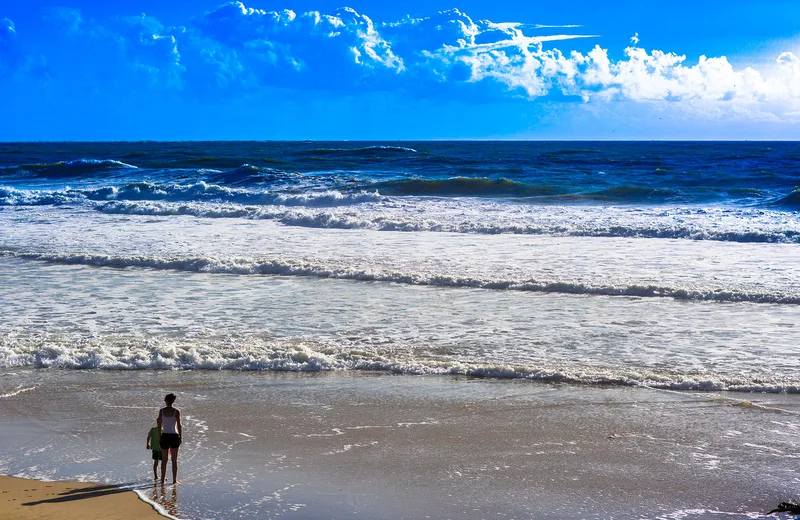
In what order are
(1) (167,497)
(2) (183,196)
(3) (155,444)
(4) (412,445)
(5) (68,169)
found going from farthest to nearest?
(5) (68,169), (2) (183,196), (4) (412,445), (3) (155,444), (1) (167,497)

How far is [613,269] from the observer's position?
14.8 metres

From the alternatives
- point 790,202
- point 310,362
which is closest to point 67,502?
point 310,362

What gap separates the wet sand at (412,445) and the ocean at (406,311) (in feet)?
0.16

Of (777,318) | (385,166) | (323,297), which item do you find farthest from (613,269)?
(385,166)

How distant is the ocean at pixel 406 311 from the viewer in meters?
7.61

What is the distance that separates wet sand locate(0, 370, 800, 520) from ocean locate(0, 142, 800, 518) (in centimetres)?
5

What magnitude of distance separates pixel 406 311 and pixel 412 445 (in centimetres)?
506

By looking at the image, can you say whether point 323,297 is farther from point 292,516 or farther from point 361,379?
point 292,516

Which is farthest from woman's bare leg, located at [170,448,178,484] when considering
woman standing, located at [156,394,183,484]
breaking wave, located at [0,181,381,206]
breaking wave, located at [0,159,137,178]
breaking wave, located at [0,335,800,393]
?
breaking wave, located at [0,159,137,178]

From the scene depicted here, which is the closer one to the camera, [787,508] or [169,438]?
[787,508]

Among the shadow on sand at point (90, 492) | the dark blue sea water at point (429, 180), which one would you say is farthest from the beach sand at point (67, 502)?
the dark blue sea water at point (429, 180)

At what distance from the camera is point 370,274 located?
46.5 feet

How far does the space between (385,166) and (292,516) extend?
144 feet

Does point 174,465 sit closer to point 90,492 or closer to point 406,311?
point 90,492
